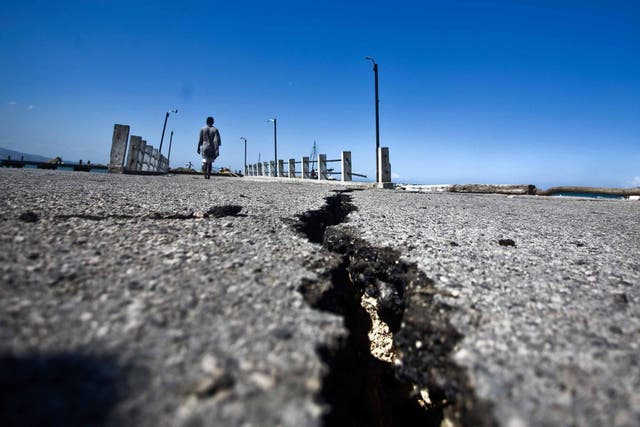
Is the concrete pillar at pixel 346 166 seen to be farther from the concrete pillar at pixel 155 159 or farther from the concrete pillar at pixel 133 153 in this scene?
the concrete pillar at pixel 155 159

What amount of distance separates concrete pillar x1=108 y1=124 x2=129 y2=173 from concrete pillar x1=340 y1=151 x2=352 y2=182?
25.5 feet

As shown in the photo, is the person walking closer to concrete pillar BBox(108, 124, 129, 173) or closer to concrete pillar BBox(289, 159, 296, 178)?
concrete pillar BBox(108, 124, 129, 173)

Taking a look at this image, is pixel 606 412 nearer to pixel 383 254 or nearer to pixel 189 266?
pixel 383 254

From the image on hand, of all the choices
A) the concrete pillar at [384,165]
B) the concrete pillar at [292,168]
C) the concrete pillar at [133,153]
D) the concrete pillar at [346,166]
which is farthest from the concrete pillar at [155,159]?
the concrete pillar at [384,165]

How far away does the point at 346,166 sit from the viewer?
12523 mm

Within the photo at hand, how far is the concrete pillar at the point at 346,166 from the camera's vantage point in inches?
488

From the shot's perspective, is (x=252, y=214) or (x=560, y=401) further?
(x=252, y=214)

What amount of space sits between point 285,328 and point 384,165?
9.77 meters

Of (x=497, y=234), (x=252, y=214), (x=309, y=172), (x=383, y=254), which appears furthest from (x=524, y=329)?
(x=309, y=172)

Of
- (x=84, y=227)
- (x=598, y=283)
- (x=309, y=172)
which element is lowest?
(x=598, y=283)

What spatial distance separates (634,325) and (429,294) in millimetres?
631

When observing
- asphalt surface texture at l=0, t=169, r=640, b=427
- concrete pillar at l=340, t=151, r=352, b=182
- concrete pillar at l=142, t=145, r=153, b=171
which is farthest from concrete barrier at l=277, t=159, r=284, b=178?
asphalt surface texture at l=0, t=169, r=640, b=427

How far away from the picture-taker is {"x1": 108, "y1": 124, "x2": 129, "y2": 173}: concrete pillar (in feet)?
34.4

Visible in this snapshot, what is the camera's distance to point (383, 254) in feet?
5.69
